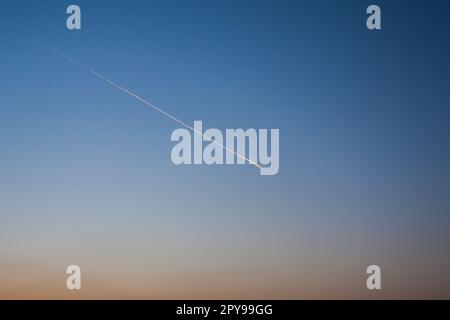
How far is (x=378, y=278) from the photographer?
15125mm

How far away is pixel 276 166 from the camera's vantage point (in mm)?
15055
